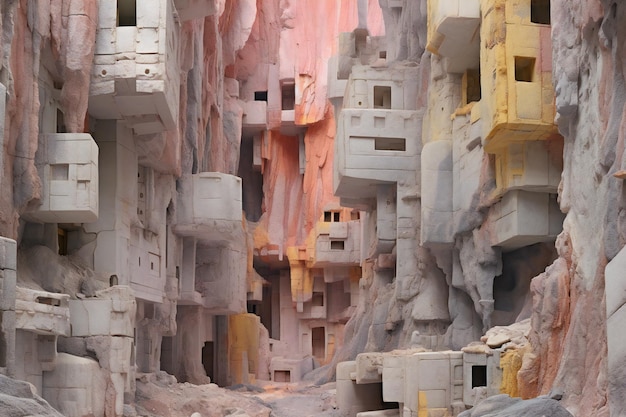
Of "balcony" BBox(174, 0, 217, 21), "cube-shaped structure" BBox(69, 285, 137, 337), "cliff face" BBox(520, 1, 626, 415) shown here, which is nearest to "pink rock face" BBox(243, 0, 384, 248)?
"balcony" BBox(174, 0, 217, 21)

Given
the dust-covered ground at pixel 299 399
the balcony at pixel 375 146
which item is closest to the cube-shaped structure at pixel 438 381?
the dust-covered ground at pixel 299 399

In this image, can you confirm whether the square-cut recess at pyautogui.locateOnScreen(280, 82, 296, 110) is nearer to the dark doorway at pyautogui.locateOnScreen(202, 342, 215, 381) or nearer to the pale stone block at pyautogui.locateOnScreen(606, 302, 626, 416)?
the dark doorway at pyautogui.locateOnScreen(202, 342, 215, 381)

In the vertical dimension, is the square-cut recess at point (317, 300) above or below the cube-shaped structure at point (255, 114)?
below

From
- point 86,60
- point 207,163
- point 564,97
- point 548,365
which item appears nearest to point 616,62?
point 564,97

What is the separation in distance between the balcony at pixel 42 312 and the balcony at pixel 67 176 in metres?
2.14

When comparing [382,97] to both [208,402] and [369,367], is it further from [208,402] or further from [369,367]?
[208,402]

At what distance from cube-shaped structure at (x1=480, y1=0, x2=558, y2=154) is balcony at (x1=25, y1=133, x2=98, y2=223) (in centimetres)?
859

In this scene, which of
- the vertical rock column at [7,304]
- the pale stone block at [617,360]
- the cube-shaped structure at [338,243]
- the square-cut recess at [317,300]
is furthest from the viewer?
the square-cut recess at [317,300]

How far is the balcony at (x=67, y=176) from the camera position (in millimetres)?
18875

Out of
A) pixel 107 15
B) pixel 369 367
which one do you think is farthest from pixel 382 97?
pixel 107 15

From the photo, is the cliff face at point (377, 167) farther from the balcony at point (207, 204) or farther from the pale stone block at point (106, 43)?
the balcony at point (207, 204)

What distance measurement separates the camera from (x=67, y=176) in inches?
751

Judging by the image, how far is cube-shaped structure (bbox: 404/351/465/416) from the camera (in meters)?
19.5

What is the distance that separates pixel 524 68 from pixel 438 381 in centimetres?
724
